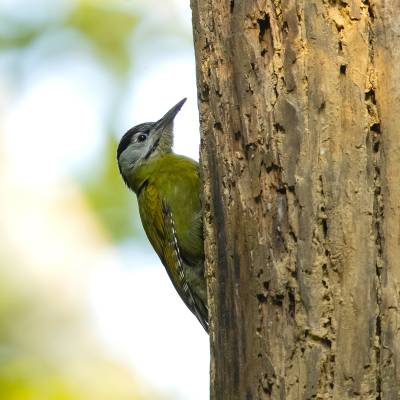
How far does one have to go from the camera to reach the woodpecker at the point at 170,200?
6898 mm

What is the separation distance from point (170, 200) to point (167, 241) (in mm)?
328

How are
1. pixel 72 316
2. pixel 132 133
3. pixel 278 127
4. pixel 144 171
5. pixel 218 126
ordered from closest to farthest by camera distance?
pixel 278 127, pixel 218 126, pixel 144 171, pixel 132 133, pixel 72 316

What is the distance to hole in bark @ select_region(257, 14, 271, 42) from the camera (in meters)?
4.42

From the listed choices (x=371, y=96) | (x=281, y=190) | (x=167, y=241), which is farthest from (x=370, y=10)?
(x=167, y=241)

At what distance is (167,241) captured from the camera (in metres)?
7.31

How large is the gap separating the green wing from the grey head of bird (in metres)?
0.41

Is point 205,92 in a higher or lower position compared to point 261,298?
higher

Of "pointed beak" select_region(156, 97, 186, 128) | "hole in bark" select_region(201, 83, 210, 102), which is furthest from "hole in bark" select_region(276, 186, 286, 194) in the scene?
"pointed beak" select_region(156, 97, 186, 128)

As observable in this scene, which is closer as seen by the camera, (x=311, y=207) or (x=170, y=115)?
(x=311, y=207)

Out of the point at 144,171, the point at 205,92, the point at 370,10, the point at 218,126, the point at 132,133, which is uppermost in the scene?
the point at 132,133

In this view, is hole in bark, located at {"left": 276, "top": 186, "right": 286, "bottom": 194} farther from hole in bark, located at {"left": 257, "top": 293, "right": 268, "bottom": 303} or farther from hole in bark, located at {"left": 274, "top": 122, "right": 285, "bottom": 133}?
hole in bark, located at {"left": 257, "top": 293, "right": 268, "bottom": 303}

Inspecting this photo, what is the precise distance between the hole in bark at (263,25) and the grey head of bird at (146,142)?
356 cm

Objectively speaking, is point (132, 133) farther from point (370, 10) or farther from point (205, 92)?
point (370, 10)

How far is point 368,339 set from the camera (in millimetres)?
3918
